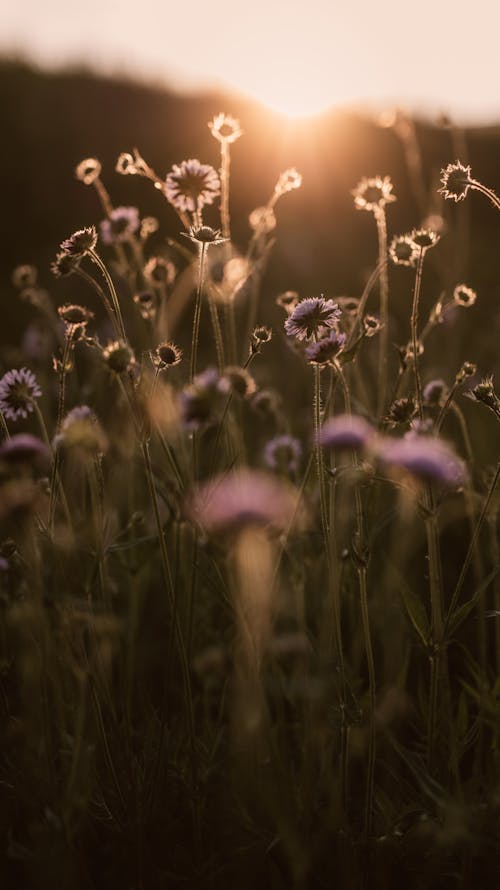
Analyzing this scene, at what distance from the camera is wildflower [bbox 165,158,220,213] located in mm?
1688

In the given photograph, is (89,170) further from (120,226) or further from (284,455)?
(284,455)

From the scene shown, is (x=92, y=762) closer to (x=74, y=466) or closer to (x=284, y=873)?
(x=284, y=873)

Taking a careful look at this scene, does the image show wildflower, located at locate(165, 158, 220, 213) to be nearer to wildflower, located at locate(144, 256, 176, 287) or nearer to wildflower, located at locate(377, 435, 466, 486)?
wildflower, located at locate(144, 256, 176, 287)

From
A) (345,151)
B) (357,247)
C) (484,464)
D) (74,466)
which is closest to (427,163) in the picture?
(345,151)

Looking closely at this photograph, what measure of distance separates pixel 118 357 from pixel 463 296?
86cm

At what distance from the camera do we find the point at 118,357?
128cm

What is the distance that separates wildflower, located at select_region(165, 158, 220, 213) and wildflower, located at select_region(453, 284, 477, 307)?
0.54 m

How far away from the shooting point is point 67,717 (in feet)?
5.89

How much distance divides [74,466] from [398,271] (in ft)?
18.5

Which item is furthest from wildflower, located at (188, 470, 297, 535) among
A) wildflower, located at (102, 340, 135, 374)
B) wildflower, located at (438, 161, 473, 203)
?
wildflower, located at (438, 161, 473, 203)

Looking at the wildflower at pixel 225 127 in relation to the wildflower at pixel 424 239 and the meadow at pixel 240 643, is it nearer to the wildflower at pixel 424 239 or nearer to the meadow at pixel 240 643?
the meadow at pixel 240 643

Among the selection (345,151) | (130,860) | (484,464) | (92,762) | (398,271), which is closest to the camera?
(130,860)

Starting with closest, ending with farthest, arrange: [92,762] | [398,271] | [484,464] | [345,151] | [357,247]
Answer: [92,762] < [484,464] < [398,271] < [357,247] < [345,151]

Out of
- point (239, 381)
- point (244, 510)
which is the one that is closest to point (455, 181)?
point (239, 381)
